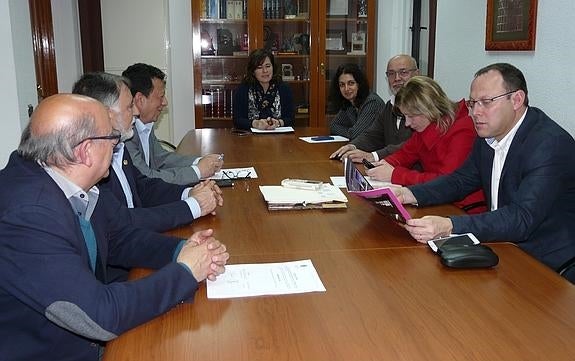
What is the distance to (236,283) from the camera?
152 cm

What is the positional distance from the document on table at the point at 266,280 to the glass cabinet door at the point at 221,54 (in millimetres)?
4357

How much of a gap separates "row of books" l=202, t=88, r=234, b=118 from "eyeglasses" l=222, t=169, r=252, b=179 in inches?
119

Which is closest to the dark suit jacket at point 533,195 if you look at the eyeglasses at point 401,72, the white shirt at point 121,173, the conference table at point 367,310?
the conference table at point 367,310

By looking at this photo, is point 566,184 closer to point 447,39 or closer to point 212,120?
point 447,39

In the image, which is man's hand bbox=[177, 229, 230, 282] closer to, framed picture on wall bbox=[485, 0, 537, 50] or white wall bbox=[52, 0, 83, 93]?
framed picture on wall bbox=[485, 0, 537, 50]

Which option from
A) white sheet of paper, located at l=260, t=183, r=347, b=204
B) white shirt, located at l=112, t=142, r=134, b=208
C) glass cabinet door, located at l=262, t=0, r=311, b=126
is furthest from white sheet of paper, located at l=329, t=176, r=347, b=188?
glass cabinet door, located at l=262, t=0, r=311, b=126

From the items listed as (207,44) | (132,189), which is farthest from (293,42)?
(132,189)

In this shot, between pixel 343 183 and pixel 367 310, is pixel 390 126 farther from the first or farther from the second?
pixel 367 310

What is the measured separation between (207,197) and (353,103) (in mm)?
2452

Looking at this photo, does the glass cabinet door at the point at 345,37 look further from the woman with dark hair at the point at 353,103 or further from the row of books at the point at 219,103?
the woman with dark hair at the point at 353,103

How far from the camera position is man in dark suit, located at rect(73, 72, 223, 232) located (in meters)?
2.00

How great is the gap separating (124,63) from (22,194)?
5319 mm

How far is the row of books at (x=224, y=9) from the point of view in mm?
5645

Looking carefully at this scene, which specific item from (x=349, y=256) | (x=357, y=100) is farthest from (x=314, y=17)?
(x=349, y=256)
